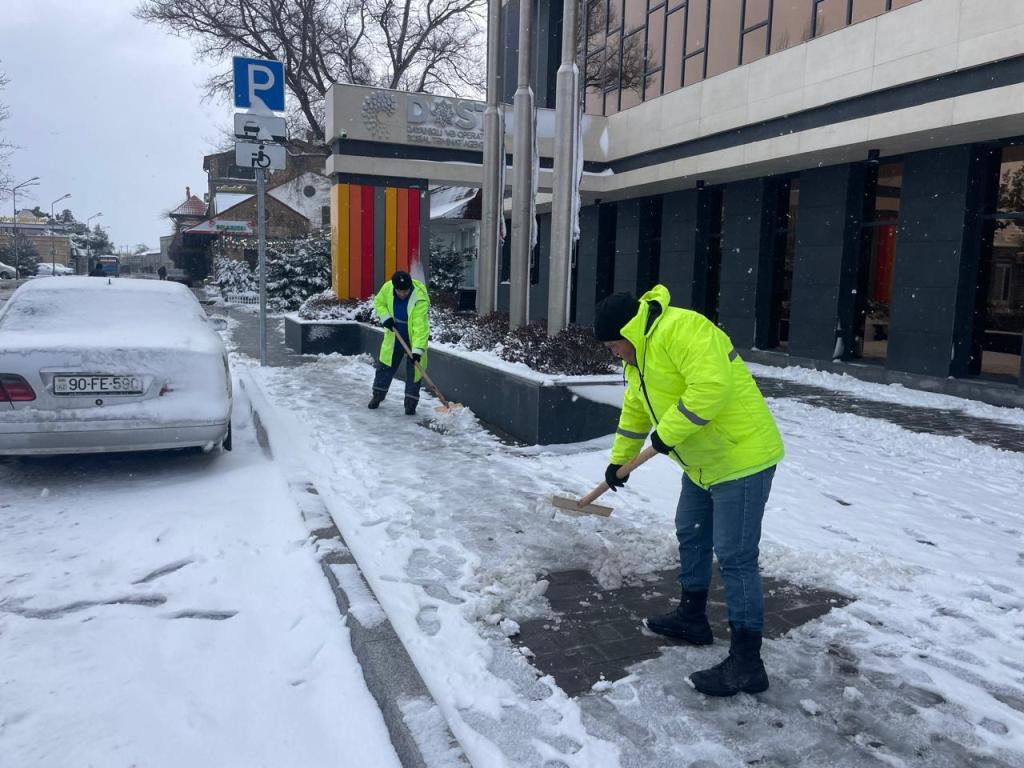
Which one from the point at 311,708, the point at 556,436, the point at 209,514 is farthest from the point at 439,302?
the point at 311,708

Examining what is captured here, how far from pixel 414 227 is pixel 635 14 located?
23.2 feet

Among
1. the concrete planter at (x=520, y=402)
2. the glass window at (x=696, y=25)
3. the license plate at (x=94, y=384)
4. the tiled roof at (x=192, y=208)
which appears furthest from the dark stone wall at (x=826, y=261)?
the tiled roof at (x=192, y=208)

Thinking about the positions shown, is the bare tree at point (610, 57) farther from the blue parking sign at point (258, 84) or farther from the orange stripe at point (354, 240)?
the blue parking sign at point (258, 84)

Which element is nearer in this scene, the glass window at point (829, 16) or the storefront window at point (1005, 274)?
the storefront window at point (1005, 274)

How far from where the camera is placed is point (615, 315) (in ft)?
10.2

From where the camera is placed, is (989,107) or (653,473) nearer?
(653,473)

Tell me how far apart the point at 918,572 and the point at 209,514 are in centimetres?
421

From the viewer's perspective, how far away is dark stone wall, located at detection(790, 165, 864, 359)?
12945mm

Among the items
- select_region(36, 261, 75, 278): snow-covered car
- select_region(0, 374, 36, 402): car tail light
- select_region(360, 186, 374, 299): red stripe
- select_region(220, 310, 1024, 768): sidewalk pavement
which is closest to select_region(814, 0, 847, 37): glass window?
select_region(220, 310, 1024, 768): sidewalk pavement

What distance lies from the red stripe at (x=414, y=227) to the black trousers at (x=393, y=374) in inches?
337

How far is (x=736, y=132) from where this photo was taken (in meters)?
14.0

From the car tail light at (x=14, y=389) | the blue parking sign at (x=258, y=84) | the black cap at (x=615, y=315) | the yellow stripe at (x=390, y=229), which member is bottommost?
the car tail light at (x=14, y=389)

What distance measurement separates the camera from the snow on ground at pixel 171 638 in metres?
2.62

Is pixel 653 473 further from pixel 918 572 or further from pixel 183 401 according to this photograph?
pixel 183 401
